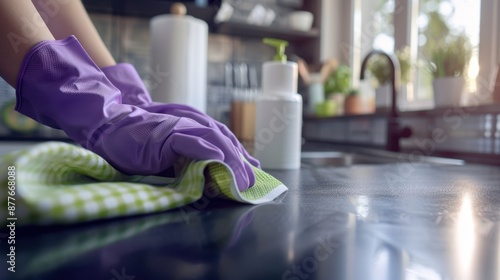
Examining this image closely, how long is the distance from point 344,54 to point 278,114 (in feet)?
4.76

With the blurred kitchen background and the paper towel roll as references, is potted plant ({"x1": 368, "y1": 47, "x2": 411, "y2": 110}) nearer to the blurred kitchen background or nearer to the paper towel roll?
the blurred kitchen background

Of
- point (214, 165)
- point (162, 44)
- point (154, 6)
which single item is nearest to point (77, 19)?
point (214, 165)

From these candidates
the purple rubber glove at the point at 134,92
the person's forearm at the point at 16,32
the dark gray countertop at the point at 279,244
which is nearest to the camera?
the dark gray countertop at the point at 279,244

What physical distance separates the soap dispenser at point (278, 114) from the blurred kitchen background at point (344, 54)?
534 mm

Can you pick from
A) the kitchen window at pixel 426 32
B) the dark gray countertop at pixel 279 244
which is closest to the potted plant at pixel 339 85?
the kitchen window at pixel 426 32

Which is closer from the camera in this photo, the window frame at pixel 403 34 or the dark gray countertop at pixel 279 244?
the dark gray countertop at pixel 279 244

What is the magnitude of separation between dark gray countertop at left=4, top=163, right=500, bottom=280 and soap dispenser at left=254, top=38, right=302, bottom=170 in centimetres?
33

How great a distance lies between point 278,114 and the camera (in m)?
0.72

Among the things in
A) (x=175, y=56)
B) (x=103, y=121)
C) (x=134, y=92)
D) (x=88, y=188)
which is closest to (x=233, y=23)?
(x=175, y=56)

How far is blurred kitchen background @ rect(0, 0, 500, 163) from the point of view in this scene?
1145 mm

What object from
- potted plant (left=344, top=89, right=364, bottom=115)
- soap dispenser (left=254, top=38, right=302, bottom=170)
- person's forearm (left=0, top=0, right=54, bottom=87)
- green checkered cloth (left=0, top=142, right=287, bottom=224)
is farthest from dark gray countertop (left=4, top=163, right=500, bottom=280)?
potted plant (left=344, top=89, right=364, bottom=115)

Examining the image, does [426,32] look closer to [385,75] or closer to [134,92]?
[385,75]

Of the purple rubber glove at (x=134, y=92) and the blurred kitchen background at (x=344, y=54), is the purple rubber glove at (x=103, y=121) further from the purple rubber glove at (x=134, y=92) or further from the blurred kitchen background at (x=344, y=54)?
the blurred kitchen background at (x=344, y=54)

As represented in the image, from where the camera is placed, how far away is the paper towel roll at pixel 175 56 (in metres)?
1.35
